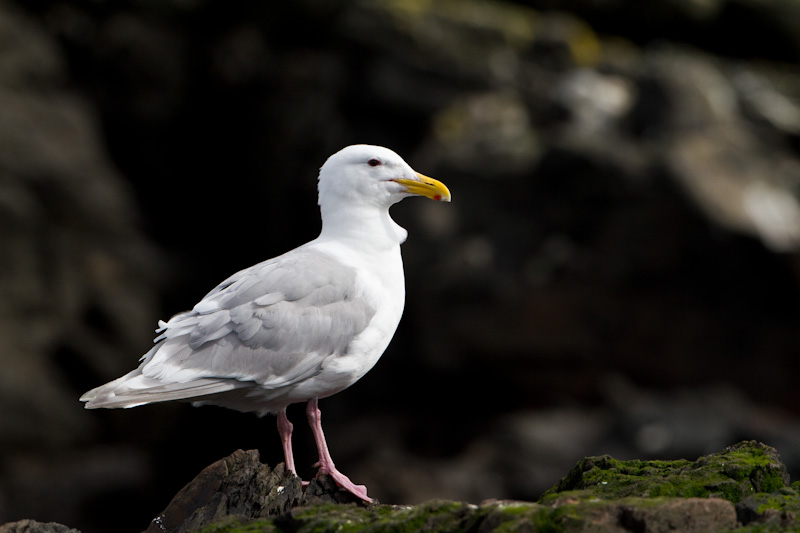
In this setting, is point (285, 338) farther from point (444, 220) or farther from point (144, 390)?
point (444, 220)

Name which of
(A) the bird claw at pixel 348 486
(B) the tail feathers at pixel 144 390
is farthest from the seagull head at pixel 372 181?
(A) the bird claw at pixel 348 486

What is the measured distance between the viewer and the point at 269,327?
19.1ft

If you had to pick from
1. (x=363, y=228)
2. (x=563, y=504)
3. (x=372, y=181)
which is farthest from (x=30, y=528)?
(x=372, y=181)

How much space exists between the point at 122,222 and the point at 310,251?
955 cm

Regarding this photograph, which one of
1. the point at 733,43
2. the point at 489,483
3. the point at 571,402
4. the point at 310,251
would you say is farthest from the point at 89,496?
the point at 733,43

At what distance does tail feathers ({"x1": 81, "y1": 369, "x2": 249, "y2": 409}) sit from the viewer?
16.9 feet

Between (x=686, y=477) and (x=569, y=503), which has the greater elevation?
(x=686, y=477)

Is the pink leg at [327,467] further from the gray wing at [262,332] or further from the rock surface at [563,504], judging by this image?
the gray wing at [262,332]

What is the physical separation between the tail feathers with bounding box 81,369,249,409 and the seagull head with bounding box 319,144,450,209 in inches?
62.0

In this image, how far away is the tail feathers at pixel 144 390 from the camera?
516cm

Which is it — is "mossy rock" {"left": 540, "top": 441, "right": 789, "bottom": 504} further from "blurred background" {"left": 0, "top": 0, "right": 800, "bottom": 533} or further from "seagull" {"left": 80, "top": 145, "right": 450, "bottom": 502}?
"blurred background" {"left": 0, "top": 0, "right": 800, "bottom": 533}

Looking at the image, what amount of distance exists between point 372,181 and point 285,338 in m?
1.32

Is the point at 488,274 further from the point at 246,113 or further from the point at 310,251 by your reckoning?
the point at 310,251

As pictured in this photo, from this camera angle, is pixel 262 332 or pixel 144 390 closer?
pixel 144 390
